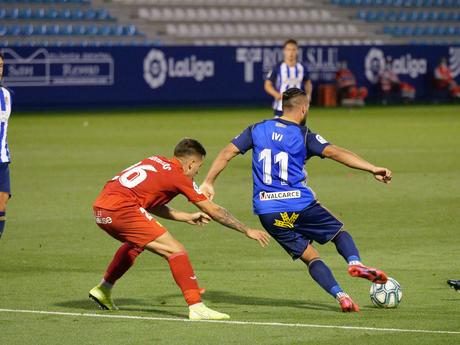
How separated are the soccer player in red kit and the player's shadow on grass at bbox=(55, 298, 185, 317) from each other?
43 cm

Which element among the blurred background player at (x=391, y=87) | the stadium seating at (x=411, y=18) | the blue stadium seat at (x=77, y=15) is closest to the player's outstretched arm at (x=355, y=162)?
the blue stadium seat at (x=77, y=15)

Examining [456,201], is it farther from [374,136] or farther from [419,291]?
[374,136]

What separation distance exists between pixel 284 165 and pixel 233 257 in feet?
9.57

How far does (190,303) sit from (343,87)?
31.5 meters

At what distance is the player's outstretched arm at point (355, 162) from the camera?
916 cm

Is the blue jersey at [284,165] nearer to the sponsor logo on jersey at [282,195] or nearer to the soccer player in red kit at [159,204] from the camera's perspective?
the sponsor logo on jersey at [282,195]

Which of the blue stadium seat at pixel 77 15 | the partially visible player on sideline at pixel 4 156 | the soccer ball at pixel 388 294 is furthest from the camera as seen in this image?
the blue stadium seat at pixel 77 15

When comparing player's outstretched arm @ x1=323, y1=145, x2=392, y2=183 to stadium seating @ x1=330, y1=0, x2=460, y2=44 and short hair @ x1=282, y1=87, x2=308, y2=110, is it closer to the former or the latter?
short hair @ x1=282, y1=87, x2=308, y2=110

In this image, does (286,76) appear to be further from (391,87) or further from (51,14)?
(391,87)

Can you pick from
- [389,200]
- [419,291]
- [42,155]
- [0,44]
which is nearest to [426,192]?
[389,200]

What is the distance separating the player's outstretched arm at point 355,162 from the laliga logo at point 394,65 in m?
32.4

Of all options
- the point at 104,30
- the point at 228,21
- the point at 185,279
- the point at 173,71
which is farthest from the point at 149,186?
the point at 228,21

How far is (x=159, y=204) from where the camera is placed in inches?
366

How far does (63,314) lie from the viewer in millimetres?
9117
